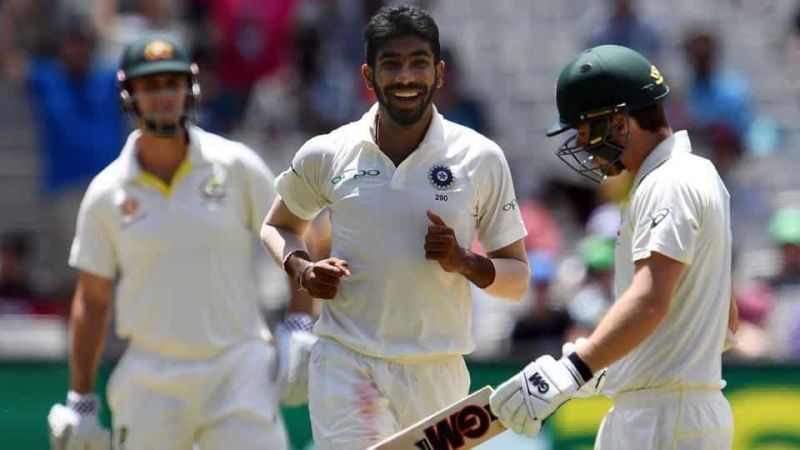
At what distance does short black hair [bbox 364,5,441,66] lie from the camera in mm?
6004

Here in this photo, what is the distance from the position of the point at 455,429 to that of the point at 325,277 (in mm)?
701

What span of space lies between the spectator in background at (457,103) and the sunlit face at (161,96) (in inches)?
182

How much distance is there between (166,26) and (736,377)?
543cm

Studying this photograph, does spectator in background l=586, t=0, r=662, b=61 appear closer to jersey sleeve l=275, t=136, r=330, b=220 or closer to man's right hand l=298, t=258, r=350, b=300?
jersey sleeve l=275, t=136, r=330, b=220

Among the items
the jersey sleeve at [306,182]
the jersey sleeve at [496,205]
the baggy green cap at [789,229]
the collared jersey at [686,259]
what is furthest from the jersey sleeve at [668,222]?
the baggy green cap at [789,229]

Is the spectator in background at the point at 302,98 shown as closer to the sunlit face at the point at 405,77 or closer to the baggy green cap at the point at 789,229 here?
the baggy green cap at the point at 789,229

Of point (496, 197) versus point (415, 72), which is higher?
point (415, 72)

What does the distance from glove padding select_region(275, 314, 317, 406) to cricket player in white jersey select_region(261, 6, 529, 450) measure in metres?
1.00

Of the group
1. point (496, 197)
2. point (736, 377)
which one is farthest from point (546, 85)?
point (496, 197)

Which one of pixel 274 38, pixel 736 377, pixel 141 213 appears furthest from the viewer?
pixel 274 38

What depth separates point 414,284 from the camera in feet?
19.9

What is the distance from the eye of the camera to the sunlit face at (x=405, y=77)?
600 centimetres

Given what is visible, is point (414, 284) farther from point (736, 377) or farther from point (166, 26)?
point (166, 26)

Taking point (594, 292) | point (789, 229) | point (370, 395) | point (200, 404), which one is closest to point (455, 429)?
point (370, 395)
